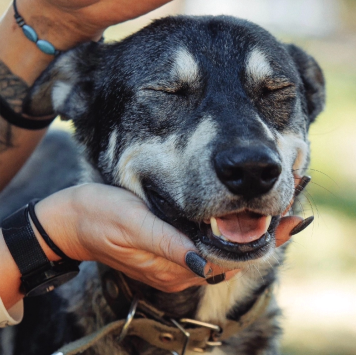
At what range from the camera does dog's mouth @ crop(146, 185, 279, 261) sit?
2.11 metres

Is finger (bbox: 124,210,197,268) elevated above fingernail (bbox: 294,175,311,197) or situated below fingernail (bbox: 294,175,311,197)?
above

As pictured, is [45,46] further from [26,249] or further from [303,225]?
[303,225]

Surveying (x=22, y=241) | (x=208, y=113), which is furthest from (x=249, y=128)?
(x=22, y=241)

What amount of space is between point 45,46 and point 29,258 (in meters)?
1.21

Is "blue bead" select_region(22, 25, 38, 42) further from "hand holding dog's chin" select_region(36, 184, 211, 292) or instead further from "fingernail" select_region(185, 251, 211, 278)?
"fingernail" select_region(185, 251, 211, 278)

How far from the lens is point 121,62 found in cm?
277

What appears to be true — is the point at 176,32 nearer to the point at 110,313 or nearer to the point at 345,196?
the point at 110,313

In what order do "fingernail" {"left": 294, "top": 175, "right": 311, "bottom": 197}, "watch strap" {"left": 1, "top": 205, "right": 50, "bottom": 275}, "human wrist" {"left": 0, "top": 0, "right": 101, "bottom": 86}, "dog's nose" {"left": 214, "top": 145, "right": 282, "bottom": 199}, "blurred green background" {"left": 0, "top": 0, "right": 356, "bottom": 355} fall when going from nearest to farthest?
1. "dog's nose" {"left": 214, "top": 145, "right": 282, "bottom": 199}
2. "watch strap" {"left": 1, "top": 205, "right": 50, "bottom": 275}
3. "fingernail" {"left": 294, "top": 175, "right": 311, "bottom": 197}
4. "human wrist" {"left": 0, "top": 0, "right": 101, "bottom": 86}
5. "blurred green background" {"left": 0, "top": 0, "right": 356, "bottom": 355}

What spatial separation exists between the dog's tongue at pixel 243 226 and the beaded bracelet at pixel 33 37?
146 cm

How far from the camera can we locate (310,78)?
316cm

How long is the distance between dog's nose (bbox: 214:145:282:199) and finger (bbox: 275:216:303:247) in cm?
25

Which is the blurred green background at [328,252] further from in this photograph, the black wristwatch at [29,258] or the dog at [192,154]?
the black wristwatch at [29,258]

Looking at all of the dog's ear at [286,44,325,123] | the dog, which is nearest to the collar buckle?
the dog

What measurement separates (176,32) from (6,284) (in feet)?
4.74
